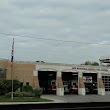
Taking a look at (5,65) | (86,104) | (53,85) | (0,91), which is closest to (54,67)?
(53,85)

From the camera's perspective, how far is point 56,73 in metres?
62.0

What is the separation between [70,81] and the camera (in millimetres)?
71875

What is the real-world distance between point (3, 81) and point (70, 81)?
2533 cm

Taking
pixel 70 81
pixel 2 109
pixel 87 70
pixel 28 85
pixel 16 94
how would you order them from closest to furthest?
pixel 2 109
pixel 16 94
pixel 28 85
pixel 87 70
pixel 70 81

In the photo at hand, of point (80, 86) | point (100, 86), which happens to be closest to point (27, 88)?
point (80, 86)

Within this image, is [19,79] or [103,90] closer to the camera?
[19,79]

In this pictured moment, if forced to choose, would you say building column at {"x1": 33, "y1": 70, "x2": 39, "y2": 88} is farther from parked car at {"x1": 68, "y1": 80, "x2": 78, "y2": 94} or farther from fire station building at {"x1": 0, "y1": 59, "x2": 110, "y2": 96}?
parked car at {"x1": 68, "y1": 80, "x2": 78, "y2": 94}

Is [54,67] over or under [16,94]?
over

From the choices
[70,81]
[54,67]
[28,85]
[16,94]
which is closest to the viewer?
[16,94]

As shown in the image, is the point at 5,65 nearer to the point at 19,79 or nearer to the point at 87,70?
the point at 19,79

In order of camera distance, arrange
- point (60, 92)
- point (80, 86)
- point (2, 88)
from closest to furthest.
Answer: point (2, 88) → point (60, 92) → point (80, 86)

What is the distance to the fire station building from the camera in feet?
184

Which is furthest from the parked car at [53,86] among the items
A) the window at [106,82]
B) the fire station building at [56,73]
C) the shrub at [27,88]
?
the shrub at [27,88]

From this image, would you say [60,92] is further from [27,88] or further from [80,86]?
[27,88]
